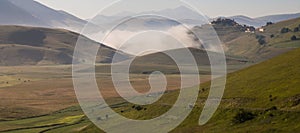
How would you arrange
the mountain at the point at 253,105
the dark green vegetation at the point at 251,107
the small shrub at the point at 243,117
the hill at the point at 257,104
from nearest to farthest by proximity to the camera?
1. the hill at the point at 257,104
2. the mountain at the point at 253,105
3. the dark green vegetation at the point at 251,107
4. the small shrub at the point at 243,117

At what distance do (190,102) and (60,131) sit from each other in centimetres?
2826

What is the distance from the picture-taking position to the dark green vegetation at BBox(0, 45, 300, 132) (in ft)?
203

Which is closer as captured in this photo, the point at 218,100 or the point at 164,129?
the point at 164,129

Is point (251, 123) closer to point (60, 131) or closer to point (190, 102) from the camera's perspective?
point (190, 102)

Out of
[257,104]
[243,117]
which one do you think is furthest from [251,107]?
[243,117]

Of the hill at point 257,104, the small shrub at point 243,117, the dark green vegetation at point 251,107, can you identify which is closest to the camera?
the hill at point 257,104

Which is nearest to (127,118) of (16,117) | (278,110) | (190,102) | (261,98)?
(190,102)

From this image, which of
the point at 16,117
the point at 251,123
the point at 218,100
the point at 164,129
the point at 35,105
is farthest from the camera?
the point at 35,105

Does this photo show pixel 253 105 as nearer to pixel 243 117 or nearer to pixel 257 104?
pixel 257 104

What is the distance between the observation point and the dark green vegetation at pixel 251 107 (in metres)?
61.8

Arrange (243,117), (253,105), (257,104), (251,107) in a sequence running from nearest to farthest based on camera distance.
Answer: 1. (243,117)
2. (251,107)
3. (257,104)
4. (253,105)

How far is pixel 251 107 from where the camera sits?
71.9 meters

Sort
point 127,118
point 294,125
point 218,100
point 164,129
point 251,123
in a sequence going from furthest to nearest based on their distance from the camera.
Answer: point 127,118, point 218,100, point 164,129, point 251,123, point 294,125

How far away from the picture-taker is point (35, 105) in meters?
163
